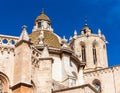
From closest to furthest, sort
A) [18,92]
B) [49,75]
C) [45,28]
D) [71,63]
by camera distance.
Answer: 1. [18,92]
2. [49,75]
3. [71,63]
4. [45,28]

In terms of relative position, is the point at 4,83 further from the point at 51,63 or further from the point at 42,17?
the point at 42,17

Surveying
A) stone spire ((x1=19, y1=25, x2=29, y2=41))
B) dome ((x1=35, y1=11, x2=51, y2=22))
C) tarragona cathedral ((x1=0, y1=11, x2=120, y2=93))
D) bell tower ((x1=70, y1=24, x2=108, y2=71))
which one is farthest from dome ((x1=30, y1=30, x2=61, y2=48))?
bell tower ((x1=70, y1=24, x2=108, y2=71))

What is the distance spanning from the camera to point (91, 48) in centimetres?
5262

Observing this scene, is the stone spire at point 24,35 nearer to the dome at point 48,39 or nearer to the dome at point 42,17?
the dome at point 48,39

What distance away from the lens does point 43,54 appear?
72.0 ft

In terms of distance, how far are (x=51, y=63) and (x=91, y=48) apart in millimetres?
31344

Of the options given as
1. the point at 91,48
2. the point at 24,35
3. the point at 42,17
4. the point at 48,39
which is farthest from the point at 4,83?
the point at 91,48

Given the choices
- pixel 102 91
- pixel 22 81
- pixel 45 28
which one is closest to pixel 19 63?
pixel 22 81

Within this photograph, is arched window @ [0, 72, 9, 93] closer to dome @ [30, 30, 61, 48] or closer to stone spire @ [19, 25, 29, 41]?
stone spire @ [19, 25, 29, 41]

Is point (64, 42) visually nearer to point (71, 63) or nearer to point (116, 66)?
point (71, 63)

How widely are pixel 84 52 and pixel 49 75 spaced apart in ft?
106

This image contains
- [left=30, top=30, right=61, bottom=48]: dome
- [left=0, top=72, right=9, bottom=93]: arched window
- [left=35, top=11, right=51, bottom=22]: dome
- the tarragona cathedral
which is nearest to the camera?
the tarragona cathedral

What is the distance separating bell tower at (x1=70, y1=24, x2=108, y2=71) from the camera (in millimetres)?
51781

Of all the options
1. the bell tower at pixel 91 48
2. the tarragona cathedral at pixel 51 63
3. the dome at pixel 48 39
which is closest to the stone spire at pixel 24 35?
the tarragona cathedral at pixel 51 63
